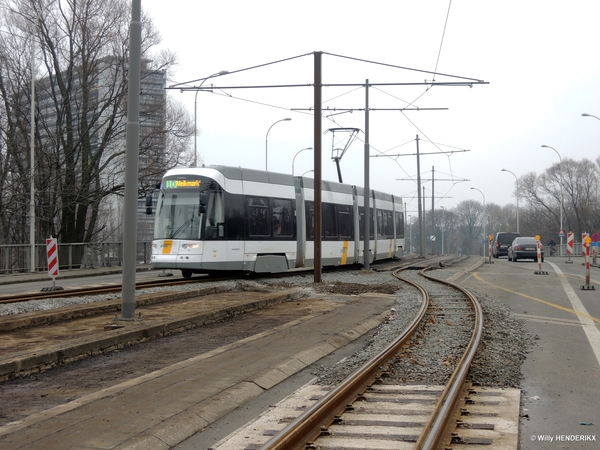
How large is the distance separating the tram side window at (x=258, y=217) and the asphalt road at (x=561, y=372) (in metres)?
8.10

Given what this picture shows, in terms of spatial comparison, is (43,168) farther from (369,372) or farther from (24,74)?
(369,372)

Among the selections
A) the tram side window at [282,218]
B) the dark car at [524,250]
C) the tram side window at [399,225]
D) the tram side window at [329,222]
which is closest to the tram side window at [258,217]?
the tram side window at [282,218]

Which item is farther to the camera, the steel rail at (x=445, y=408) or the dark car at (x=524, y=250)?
the dark car at (x=524, y=250)

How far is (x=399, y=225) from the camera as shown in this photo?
39.0 meters

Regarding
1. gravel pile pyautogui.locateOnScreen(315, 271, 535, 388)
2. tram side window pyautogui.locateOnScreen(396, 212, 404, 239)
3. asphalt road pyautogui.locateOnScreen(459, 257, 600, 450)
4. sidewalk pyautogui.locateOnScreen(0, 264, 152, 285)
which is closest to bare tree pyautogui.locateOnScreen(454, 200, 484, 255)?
tram side window pyautogui.locateOnScreen(396, 212, 404, 239)

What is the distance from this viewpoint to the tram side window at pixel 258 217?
22.4 metres

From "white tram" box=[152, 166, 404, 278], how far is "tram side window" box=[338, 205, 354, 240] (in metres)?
1.05

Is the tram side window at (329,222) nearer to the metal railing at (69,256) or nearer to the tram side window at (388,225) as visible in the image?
the tram side window at (388,225)

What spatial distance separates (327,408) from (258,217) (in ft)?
55.5

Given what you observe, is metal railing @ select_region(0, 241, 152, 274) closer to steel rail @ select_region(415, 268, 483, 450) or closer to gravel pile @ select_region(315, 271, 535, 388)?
gravel pile @ select_region(315, 271, 535, 388)

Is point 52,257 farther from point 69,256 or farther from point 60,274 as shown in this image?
point 69,256

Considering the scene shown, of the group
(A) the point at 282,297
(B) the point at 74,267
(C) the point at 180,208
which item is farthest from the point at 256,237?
(B) the point at 74,267

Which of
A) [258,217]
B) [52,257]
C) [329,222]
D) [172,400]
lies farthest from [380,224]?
[172,400]

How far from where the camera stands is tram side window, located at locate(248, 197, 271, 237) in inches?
883
